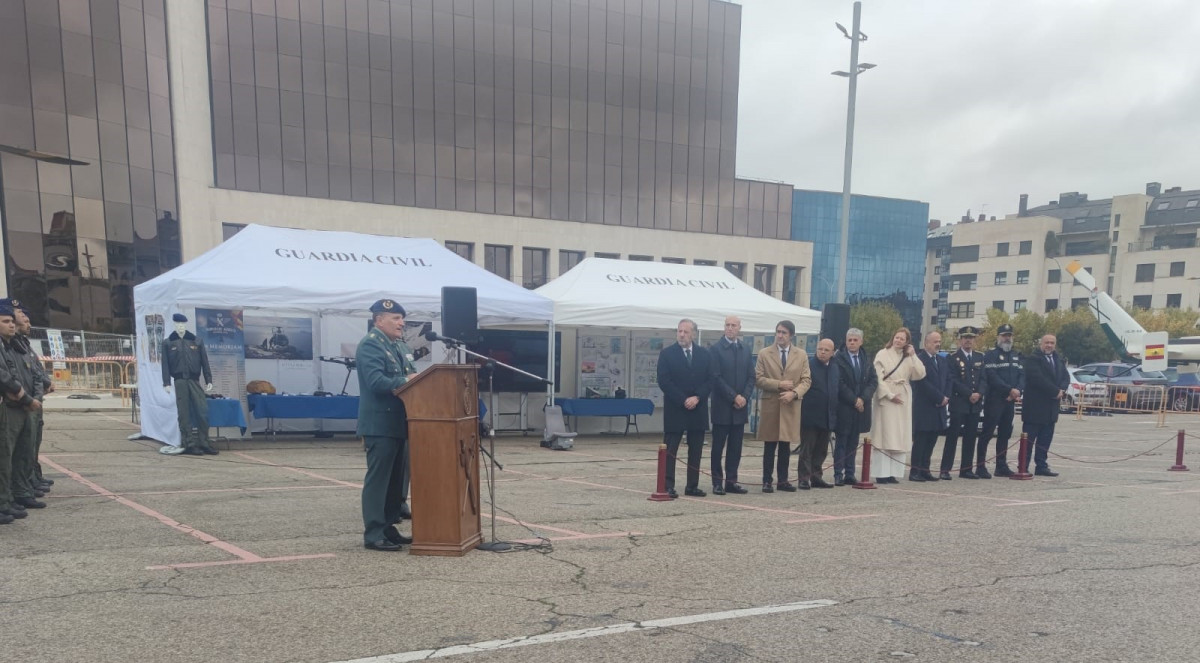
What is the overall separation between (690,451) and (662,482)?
510 mm

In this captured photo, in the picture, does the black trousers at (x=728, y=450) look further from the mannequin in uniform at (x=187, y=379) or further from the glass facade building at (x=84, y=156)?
the glass facade building at (x=84, y=156)

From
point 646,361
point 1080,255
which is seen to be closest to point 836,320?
point 646,361

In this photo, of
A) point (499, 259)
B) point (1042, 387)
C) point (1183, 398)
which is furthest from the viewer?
point (499, 259)

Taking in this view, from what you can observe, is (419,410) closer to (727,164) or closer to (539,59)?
(539,59)

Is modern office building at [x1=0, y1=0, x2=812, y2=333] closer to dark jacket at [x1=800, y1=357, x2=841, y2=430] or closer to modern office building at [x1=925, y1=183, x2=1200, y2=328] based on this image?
dark jacket at [x1=800, y1=357, x2=841, y2=430]

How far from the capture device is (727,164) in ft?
158

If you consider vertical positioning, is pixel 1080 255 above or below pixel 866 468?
above

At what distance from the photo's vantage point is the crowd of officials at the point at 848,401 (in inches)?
324

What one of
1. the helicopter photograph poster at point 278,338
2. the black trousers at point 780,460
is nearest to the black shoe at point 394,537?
the black trousers at point 780,460

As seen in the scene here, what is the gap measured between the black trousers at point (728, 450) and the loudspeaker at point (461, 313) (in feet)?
9.79

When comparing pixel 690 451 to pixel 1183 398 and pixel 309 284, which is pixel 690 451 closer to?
pixel 309 284

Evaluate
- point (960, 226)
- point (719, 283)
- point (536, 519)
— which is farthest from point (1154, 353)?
point (960, 226)

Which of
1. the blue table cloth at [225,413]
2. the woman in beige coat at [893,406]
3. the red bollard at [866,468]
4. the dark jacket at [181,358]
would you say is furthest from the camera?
the blue table cloth at [225,413]

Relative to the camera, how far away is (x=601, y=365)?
15953 mm
